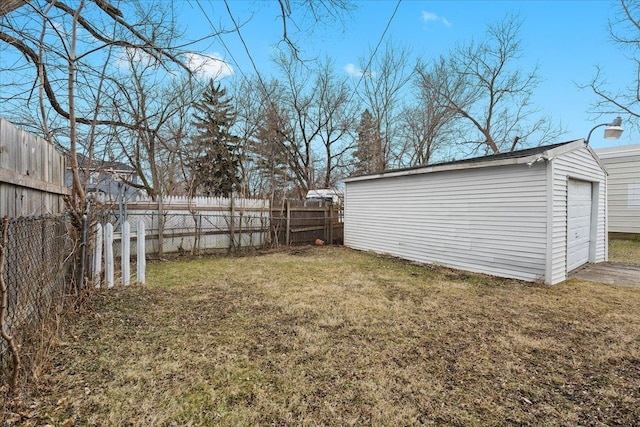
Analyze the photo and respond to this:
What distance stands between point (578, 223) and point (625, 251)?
13.4 ft

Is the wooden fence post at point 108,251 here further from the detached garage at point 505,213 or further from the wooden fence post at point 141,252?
the detached garage at point 505,213

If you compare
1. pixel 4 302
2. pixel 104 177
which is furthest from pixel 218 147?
pixel 4 302

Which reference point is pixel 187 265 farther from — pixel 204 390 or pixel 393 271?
pixel 204 390

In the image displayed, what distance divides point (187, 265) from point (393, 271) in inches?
187

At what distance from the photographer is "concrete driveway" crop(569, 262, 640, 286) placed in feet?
18.6

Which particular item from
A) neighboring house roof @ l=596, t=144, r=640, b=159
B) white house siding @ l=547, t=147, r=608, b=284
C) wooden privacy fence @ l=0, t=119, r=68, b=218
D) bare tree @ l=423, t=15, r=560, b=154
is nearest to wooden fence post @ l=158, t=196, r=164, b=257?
wooden privacy fence @ l=0, t=119, r=68, b=218

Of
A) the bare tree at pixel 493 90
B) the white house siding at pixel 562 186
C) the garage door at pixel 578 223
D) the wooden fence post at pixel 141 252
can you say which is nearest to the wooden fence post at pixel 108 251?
the wooden fence post at pixel 141 252

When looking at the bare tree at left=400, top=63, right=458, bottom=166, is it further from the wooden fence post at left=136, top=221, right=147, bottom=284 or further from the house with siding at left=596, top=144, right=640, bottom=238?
the wooden fence post at left=136, top=221, right=147, bottom=284

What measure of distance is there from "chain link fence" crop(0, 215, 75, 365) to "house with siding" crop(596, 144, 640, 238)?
15.1 m

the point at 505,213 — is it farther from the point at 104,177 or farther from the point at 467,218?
the point at 104,177

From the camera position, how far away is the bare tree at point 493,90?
15.9 m

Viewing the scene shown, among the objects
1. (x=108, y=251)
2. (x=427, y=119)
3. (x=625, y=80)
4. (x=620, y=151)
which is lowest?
(x=108, y=251)

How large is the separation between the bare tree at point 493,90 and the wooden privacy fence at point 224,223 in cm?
1080

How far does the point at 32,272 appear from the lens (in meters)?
2.34
